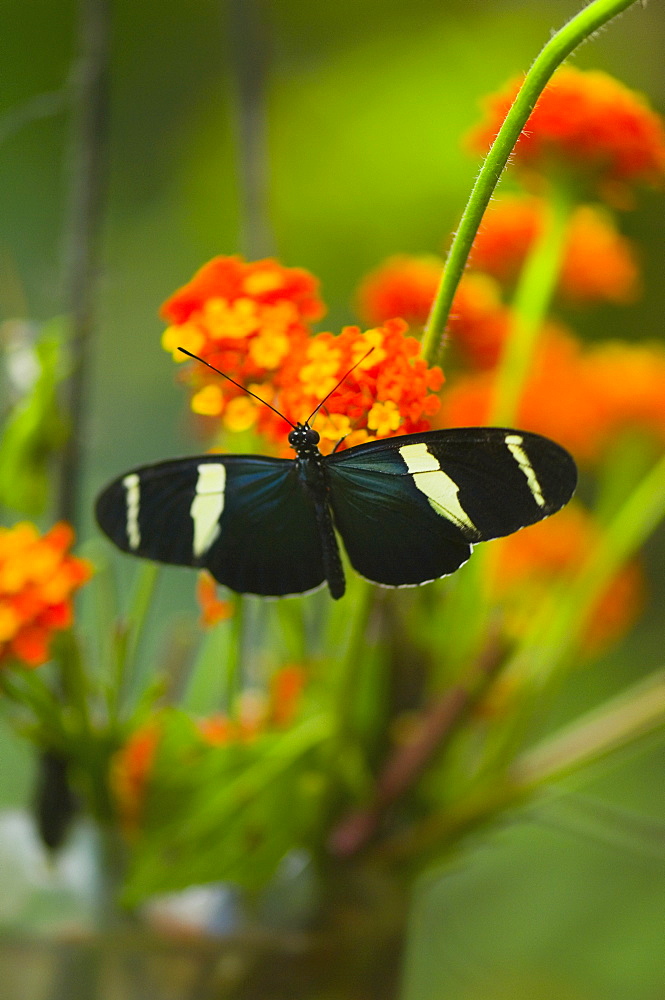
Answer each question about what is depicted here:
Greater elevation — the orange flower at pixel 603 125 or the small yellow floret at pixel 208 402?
the orange flower at pixel 603 125

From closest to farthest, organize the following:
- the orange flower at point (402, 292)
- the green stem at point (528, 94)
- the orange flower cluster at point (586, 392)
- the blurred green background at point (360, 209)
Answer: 1. the green stem at point (528, 94)
2. the orange flower at point (402, 292)
3. the orange flower cluster at point (586, 392)
4. the blurred green background at point (360, 209)

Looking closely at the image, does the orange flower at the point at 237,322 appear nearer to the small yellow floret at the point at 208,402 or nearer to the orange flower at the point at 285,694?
the small yellow floret at the point at 208,402

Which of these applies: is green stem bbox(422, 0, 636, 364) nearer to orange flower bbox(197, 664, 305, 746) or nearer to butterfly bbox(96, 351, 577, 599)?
butterfly bbox(96, 351, 577, 599)

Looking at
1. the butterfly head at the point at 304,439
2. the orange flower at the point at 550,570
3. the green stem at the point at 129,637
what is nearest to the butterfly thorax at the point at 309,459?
the butterfly head at the point at 304,439

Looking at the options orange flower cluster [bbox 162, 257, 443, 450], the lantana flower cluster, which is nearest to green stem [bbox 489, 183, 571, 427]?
the lantana flower cluster

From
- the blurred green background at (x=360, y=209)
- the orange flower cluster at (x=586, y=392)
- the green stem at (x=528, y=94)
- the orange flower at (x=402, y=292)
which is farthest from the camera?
the blurred green background at (x=360, y=209)

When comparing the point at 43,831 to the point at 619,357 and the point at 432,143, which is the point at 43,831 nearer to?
the point at 619,357
